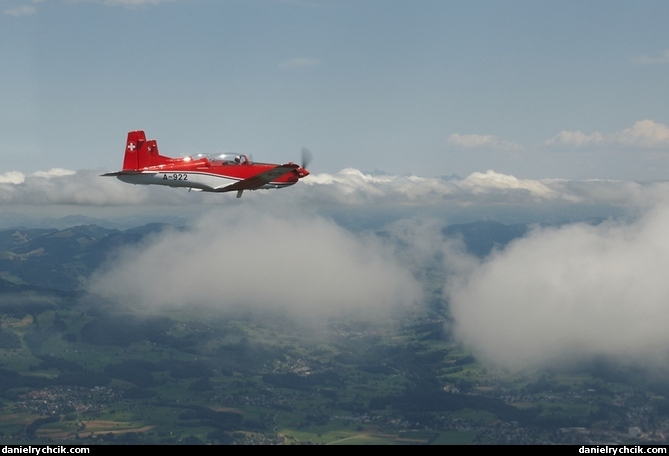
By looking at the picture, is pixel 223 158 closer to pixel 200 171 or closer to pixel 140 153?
pixel 200 171

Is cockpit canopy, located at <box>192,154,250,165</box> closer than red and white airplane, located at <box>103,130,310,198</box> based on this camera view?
No

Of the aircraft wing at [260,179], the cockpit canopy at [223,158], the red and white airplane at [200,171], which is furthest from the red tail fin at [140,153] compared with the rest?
the aircraft wing at [260,179]

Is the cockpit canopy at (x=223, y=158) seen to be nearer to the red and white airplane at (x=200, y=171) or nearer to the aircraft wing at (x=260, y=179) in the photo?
the red and white airplane at (x=200, y=171)

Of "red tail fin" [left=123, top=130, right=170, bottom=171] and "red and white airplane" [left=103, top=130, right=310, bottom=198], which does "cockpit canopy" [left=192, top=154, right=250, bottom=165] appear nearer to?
"red and white airplane" [left=103, top=130, right=310, bottom=198]

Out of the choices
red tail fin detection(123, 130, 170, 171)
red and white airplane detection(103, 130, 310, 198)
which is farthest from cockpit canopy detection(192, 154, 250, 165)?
red tail fin detection(123, 130, 170, 171)

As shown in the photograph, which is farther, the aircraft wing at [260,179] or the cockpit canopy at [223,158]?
the cockpit canopy at [223,158]
